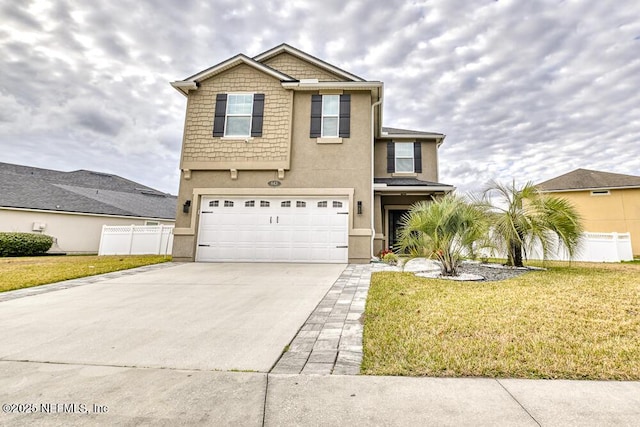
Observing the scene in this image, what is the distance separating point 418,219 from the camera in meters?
6.70

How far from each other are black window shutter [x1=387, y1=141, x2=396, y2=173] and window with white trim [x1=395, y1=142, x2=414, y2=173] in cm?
14

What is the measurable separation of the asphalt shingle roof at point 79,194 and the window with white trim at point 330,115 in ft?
51.1

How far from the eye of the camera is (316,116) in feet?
32.5

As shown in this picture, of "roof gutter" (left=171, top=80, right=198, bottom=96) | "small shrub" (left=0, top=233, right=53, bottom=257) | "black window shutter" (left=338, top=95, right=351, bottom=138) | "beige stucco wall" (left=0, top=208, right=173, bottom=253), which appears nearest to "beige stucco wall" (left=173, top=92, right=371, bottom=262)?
"black window shutter" (left=338, top=95, right=351, bottom=138)

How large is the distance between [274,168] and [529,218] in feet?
24.1

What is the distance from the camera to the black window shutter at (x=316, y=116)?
9812 millimetres

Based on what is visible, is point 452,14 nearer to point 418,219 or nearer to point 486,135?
point 418,219

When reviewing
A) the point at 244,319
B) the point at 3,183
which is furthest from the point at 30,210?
the point at 244,319

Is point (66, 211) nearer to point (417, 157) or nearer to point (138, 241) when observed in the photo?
point (138, 241)

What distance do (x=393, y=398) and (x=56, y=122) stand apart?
2727cm

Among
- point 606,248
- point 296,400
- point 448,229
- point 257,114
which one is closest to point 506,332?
point 296,400

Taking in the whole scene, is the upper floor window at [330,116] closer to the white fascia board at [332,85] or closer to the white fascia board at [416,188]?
the white fascia board at [332,85]

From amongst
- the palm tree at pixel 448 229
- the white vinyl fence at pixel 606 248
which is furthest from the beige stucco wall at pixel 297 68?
the white vinyl fence at pixel 606 248

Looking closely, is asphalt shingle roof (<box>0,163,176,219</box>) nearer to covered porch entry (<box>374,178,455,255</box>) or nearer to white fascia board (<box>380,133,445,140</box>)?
covered porch entry (<box>374,178,455,255</box>)
